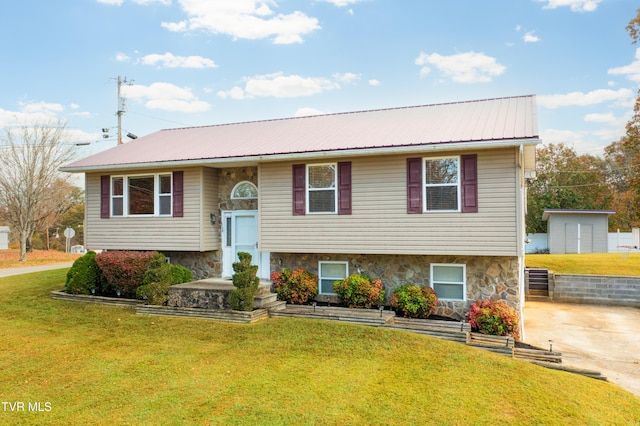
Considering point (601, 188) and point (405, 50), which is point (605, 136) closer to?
point (601, 188)

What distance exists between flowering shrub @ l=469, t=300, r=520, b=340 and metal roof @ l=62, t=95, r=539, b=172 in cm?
357

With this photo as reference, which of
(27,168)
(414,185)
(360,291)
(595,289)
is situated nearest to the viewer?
(414,185)

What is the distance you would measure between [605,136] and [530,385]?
41751mm

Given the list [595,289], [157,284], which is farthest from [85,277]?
[595,289]

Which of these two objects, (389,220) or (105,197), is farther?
(105,197)

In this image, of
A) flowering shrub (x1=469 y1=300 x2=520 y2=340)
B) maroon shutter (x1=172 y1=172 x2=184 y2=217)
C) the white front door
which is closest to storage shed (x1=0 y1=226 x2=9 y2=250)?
maroon shutter (x1=172 y1=172 x2=184 y2=217)

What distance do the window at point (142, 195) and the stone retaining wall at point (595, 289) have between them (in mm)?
13917

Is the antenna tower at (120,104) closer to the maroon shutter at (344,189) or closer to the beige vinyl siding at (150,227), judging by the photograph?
the beige vinyl siding at (150,227)

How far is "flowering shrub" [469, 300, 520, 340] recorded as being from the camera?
952 centimetres

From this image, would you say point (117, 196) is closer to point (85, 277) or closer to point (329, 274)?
point (85, 277)

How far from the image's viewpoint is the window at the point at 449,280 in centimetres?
1070

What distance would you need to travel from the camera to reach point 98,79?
2722 centimetres

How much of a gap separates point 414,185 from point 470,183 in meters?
1.26

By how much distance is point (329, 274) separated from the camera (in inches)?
469
